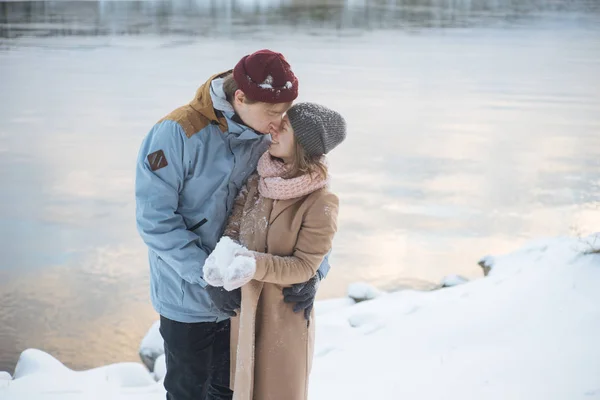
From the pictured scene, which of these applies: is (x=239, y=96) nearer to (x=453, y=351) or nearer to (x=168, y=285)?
(x=168, y=285)

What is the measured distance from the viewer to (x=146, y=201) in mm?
2072

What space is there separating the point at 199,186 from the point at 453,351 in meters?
1.76

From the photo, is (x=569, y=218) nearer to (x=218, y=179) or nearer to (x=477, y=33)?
(x=218, y=179)

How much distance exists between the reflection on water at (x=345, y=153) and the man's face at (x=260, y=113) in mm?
2549

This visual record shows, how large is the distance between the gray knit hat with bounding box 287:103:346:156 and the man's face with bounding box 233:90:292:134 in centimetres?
4

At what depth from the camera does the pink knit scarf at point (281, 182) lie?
81.5 inches

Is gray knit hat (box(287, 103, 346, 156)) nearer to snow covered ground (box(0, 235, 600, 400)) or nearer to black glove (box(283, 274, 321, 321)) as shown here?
black glove (box(283, 274, 321, 321))

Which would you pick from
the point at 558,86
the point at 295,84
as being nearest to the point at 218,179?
Result: the point at 295,84

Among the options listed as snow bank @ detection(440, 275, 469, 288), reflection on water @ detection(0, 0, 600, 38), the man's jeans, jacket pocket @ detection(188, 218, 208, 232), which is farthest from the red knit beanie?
reflection on water @ detection(0, 0, 600, 38)

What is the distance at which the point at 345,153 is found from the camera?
7.95 meters

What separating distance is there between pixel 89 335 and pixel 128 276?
786 mm

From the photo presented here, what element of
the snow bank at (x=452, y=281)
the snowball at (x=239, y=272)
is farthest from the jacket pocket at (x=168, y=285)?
the snow bank at (x=452, y=281)

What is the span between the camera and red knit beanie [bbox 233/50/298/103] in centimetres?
203

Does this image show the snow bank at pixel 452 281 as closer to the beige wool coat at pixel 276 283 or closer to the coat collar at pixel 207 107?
the beige wool coat at pixel 276 283
